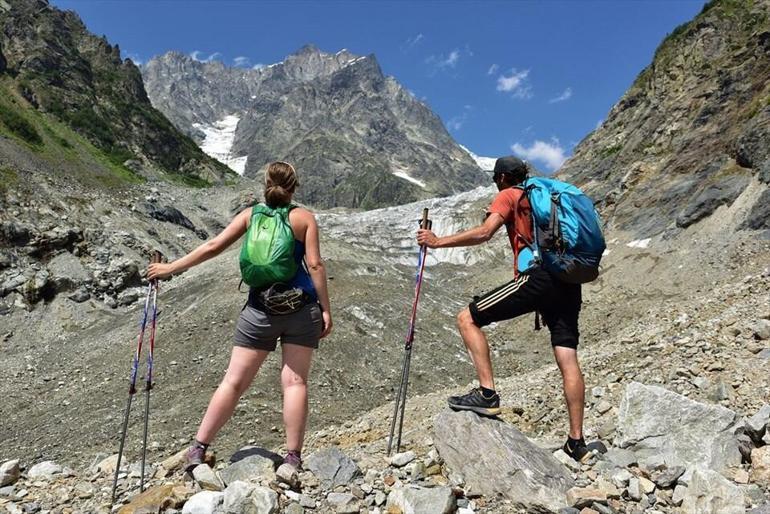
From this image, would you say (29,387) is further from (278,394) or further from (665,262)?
(665,262)

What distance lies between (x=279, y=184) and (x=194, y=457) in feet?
9.10

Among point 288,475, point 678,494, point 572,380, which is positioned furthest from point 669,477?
point 288,475

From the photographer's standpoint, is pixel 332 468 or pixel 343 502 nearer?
pixel 343 502

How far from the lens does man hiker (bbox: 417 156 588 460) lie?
542 centimetres

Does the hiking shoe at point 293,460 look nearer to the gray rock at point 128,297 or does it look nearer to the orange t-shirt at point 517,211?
the orange t-shirt at point 517,211

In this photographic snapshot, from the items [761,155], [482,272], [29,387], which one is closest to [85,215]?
[29,387]

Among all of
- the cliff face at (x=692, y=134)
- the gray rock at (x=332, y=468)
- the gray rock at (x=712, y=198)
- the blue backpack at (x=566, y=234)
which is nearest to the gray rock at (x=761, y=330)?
the blue backpack at (x=566, y=234)

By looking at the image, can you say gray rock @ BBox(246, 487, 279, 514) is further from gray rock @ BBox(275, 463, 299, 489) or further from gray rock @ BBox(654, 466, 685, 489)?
gray rock @ BBox(654, 466, 685, 489)

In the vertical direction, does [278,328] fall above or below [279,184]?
below

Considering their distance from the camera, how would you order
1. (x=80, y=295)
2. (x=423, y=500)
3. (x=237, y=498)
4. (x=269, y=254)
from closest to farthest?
(x=237, y=498) → (x=423, y=500) → (x=269, y=254) → (x=80, y=295)

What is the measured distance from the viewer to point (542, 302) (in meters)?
5.44

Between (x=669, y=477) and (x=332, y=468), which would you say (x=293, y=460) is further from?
(x=669, y=477)

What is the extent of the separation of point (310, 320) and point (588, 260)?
2743 millimetres

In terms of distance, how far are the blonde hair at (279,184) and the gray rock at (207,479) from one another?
8.51 feet
